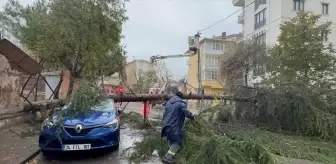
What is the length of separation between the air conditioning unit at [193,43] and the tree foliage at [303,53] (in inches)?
192

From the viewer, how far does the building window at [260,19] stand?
120 feet

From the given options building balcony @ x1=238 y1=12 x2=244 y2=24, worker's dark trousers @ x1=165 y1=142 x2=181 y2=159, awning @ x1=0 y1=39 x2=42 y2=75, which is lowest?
worker's dark trousers @ x1=165 y1=142 x2=181 y2=159

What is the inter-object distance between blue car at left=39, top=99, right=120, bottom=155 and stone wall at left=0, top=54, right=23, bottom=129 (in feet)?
13.3

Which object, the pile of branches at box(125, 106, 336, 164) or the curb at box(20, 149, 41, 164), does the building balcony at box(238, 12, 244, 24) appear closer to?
the pile of branches at box(125, 106, 336, 164)

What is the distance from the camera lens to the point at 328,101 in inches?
416

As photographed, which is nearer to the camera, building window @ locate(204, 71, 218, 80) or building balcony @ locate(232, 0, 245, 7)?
building balcony @ locate(232, 0, 245, 7)

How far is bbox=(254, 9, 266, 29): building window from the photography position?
3644 cm

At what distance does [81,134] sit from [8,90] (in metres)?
5.45

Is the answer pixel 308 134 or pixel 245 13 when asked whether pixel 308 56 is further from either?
pixel 245 13

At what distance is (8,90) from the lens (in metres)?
11.7

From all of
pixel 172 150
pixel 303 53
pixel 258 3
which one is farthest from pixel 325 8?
pixel 172 150

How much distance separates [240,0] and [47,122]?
37409mm

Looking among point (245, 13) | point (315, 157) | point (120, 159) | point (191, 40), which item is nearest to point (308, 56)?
point (191, 40)

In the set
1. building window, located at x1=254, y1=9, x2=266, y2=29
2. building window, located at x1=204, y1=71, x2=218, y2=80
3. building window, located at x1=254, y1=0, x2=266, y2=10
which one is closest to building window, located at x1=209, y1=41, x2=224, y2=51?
building window, located at x1=204, y1=71, x2=218, y2=80
